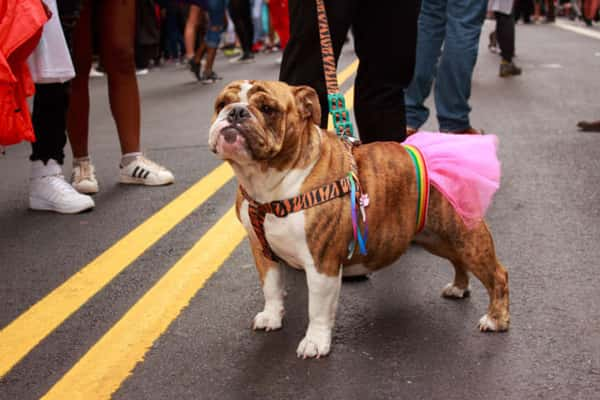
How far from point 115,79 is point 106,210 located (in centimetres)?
90

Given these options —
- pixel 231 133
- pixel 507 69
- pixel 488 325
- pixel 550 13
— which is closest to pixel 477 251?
pixel 488 325

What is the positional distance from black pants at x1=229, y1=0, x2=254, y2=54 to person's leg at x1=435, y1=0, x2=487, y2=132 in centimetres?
872

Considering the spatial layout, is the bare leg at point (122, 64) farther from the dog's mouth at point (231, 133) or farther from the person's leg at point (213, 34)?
the person's leg at point (213, 34)

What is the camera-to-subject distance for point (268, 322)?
2.65 m

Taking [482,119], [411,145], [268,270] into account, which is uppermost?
[411,145]

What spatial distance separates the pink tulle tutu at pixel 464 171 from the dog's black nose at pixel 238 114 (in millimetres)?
702

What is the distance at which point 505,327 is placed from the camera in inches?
102

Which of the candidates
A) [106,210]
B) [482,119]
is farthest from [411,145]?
[482,119]

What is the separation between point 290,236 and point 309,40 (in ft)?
3.60

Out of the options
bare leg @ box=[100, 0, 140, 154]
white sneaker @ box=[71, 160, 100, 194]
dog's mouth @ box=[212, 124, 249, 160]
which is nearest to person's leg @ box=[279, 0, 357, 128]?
dog's mouth @ box=[212, 124, 249, 160]

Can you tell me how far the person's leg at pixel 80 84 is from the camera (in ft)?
14.9

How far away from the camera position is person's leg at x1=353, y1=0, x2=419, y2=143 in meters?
3.19

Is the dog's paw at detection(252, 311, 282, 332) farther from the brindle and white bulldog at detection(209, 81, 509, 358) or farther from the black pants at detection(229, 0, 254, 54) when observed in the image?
the black pants at detection(229, 0, 254, 54)

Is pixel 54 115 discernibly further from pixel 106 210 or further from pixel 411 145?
pixel 411 145
